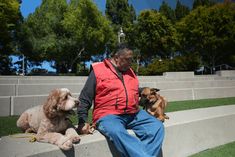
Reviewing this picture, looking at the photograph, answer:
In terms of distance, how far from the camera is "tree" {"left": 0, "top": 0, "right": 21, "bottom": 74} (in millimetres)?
41969

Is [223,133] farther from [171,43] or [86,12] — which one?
[171,43]

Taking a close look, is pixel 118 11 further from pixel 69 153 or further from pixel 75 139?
pixel 69 153

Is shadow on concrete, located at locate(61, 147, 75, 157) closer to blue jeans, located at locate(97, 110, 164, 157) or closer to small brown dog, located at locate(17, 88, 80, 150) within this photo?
small brown dog, located at locate(17, 88, 80, 150)

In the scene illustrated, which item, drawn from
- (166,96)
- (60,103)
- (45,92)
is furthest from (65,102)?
(166,96)

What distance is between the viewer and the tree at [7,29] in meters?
42.0

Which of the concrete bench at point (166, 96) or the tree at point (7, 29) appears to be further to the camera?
the tree at point (7, 29)

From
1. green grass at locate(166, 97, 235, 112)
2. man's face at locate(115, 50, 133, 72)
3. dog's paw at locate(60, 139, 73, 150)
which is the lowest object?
green grass at locate(166, 97, 235, 112)

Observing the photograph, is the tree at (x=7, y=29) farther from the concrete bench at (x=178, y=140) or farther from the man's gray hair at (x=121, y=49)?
the man's gray hair at (x=121, y=49)

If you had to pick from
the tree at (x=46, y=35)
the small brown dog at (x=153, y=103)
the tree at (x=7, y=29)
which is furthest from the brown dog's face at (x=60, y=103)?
the tree at (x=46, y=35)

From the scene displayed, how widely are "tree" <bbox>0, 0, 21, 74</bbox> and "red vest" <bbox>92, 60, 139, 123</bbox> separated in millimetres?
37465

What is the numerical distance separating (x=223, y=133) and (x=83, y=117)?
389 centimetres

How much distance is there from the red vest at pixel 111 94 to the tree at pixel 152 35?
5049 centimetres

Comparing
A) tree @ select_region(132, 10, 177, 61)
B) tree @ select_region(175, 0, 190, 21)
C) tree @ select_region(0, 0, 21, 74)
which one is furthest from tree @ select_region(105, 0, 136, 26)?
tree @ select_region(0, 0, 21, 74)

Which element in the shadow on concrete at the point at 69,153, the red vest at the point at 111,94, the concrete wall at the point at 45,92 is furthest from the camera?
the concrete wall at the point at 45,92
